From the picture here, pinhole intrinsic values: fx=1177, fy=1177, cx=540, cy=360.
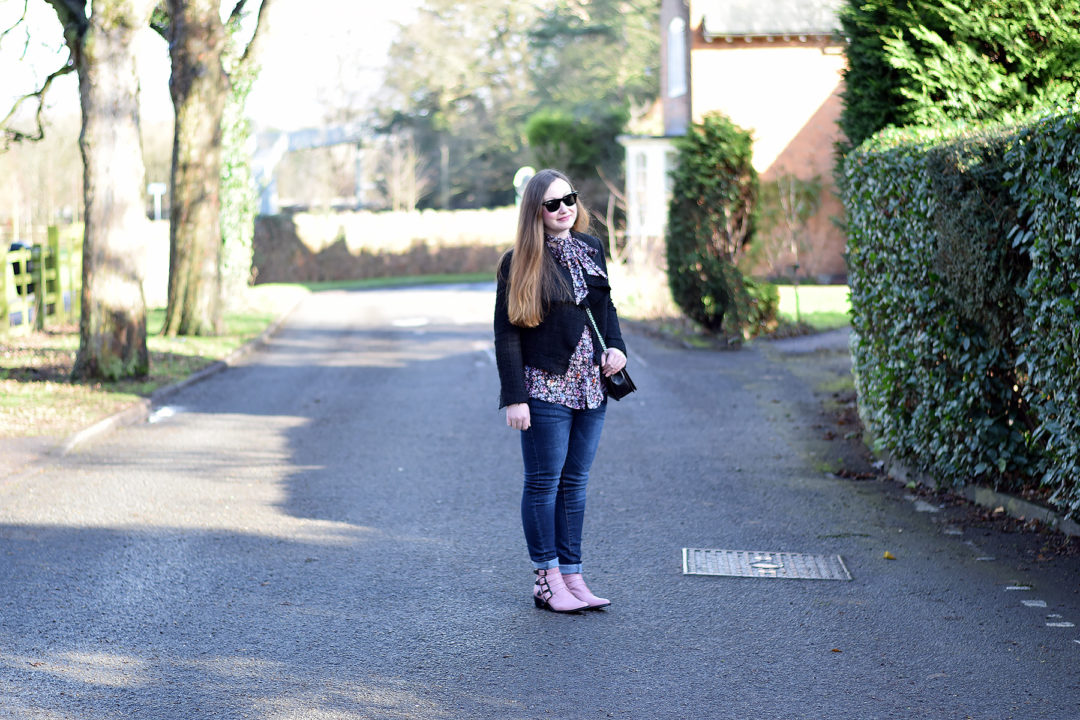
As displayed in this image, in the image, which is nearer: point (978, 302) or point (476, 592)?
point (476, 592)

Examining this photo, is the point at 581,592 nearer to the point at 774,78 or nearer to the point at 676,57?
the point at 774,78

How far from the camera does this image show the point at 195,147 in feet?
60.1

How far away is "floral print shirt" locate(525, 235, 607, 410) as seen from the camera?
5.41 m

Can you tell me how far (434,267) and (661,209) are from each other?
55.4ft

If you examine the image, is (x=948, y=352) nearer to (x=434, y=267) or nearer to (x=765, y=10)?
(x=765, y=10)

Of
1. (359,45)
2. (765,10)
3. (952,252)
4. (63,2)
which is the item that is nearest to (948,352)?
(952,252)

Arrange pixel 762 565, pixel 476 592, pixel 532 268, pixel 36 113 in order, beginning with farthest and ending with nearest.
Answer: pixel 36 113
pixel 762 565
pixel 476 592
pixel 532 268

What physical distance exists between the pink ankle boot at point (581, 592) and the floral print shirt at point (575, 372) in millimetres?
807

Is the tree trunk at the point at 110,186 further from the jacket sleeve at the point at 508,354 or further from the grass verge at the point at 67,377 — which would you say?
the jacket sleeve at the point at 508,354

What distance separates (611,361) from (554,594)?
3.63ft

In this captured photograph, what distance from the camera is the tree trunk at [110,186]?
13000 mm

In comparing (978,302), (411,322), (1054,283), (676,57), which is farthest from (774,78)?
(1054,283)

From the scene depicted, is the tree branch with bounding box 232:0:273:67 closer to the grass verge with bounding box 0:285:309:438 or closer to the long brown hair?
the grass verge with bounding box 0:285:309:438

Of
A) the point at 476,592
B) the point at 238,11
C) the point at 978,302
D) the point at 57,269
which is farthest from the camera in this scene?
the point at 57,269
